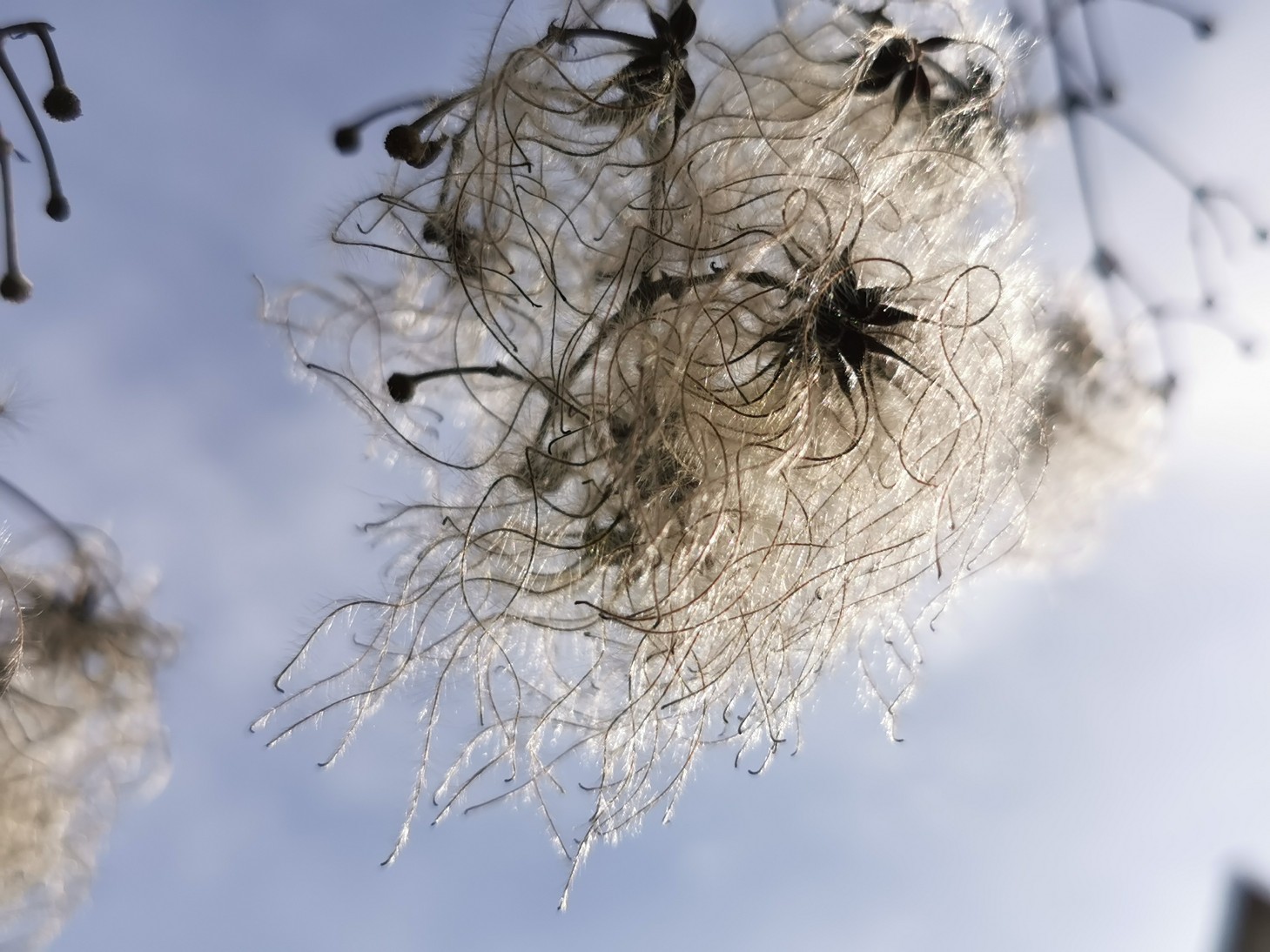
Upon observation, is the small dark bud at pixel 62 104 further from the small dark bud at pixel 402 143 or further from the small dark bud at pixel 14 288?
the small dark bud at pixel 402 143

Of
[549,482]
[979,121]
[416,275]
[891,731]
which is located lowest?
[891,731]

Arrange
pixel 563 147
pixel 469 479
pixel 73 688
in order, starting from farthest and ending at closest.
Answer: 1. pixel 73 688
2. pixel 469 479
3. pixel 563 147

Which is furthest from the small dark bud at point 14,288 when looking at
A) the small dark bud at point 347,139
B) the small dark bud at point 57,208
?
the small dark bud at point 347,139

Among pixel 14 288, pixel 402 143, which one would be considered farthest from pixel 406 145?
pixel 14 288

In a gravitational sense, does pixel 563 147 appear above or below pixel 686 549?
above

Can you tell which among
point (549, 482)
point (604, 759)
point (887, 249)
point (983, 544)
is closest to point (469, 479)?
point (549, 482)

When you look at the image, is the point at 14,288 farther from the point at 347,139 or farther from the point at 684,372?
the point at 684,372

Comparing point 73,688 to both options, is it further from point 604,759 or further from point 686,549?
point 686,549
